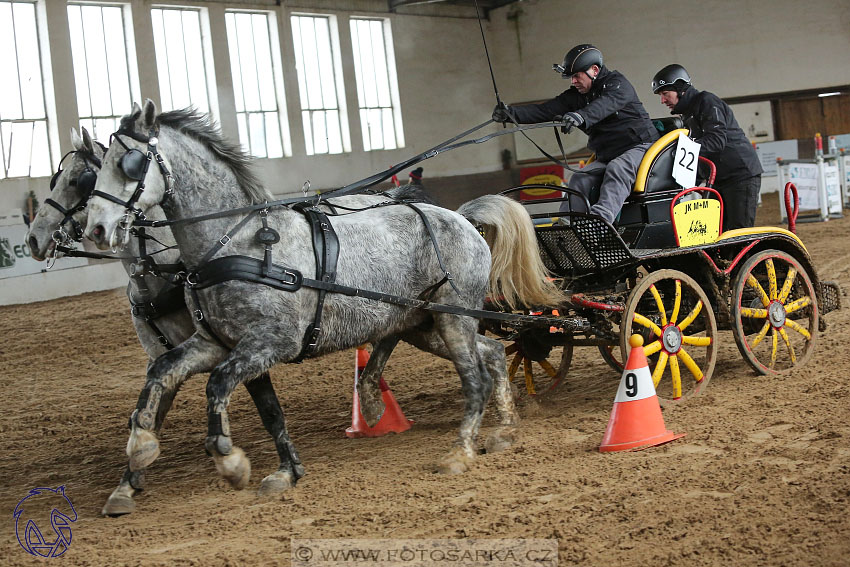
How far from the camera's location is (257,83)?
18.3 m

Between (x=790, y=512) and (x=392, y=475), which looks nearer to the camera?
(x=790, y=512)

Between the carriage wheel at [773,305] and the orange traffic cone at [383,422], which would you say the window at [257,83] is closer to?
the orange traffic cone at [383,422]

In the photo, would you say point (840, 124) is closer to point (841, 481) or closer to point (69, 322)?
point (69, 322)

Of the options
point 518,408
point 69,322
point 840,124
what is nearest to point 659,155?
point 518,408

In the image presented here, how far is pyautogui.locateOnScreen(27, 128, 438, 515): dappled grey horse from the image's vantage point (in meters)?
4.24

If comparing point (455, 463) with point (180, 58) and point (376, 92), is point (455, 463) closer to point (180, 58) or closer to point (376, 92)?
point (180, 58)

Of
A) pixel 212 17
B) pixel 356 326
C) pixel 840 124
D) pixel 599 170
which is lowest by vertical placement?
pixel 356 326

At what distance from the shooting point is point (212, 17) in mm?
17203

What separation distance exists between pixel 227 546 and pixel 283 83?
1621 cm

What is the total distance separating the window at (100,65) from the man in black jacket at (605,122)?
38.9 ft

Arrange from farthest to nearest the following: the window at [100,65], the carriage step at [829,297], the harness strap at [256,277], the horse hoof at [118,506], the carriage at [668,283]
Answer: the window at [100,65] < the carriage step at [829,297] < the carriage at [668,283] < the horse hoof at [118,506] < the harness strap at [256,277]

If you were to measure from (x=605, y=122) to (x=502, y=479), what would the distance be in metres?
2.58

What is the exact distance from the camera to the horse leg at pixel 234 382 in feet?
12.5

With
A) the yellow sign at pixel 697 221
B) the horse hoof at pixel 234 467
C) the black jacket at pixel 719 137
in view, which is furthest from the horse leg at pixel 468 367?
the black jacket at pixel 719 137
